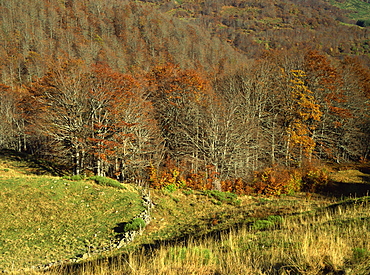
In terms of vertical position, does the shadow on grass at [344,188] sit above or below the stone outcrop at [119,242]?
below

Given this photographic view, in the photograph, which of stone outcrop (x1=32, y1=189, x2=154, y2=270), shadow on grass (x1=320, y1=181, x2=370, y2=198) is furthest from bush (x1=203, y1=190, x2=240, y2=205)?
shadow on grass (x1=320, y1=181, x2=370, y2=198)

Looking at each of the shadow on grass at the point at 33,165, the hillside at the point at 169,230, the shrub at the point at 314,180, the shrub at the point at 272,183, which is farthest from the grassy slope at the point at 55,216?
the shrub at the point at 314,180

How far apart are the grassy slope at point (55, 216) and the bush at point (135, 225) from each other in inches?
27.9

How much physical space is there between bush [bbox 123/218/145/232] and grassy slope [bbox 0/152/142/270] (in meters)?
0.71

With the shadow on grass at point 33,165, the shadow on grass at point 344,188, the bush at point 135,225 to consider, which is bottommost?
the shadow on grass at point 344,188

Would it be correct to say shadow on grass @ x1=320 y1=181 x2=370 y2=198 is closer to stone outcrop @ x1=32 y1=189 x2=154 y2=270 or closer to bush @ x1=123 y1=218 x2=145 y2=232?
stone outcrop @ x1=32 y1=189 x2=154 y2=270

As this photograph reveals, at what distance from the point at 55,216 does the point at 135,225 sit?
460 cm

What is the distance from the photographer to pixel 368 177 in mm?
29109

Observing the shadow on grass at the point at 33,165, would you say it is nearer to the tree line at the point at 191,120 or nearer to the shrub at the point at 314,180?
the tree line at the point at 191,120

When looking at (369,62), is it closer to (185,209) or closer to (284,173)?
(284,173)

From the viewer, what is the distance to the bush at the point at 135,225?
12336 mm

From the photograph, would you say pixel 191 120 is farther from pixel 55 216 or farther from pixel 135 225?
pixel 55 216

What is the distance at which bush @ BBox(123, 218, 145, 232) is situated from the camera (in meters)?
12.3

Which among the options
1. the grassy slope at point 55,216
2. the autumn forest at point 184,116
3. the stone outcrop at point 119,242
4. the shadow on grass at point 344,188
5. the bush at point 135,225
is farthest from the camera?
the autumn forest at point 184,116
